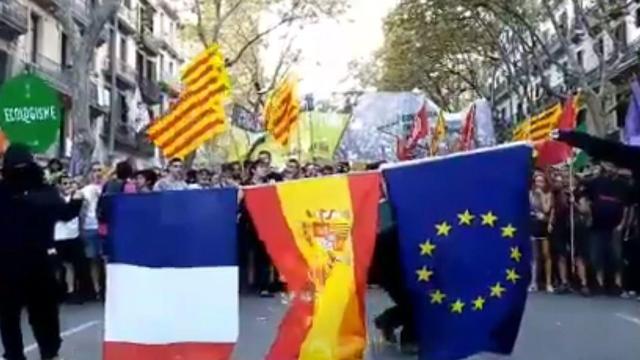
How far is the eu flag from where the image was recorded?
302 inches

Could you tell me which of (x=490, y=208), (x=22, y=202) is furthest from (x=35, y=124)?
(x=490, y=208)

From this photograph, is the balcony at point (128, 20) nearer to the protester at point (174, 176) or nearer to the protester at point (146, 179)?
the protester at point (174, 176)

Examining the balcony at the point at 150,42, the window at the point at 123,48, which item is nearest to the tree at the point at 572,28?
the window at the point at 123,48

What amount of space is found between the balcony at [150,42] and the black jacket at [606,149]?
60685mm

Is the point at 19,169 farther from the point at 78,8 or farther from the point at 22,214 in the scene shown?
the point at 78,8

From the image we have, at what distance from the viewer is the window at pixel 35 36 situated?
43406 millimetres

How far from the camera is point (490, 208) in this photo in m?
7.67

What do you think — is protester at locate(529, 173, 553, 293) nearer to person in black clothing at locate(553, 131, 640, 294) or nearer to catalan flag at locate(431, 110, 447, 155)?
catalan flag at locate(431, 110, 447, 155)

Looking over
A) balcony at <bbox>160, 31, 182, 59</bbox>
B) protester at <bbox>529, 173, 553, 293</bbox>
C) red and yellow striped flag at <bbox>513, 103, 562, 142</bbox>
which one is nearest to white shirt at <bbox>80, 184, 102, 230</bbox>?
protester at <bbox>529, 173, 553, 293</bbox>

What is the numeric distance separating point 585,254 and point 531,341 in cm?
610

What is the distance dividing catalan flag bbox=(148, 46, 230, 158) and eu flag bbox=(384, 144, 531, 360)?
7.60 m

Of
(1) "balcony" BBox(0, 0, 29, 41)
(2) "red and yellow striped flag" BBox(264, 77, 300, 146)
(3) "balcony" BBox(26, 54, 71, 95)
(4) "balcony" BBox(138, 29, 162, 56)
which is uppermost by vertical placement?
(4) "balcony" BBox(138, 29, 162, 56)

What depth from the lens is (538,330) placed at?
11.5m

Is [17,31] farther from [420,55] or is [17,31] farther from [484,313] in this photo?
[484,313]
